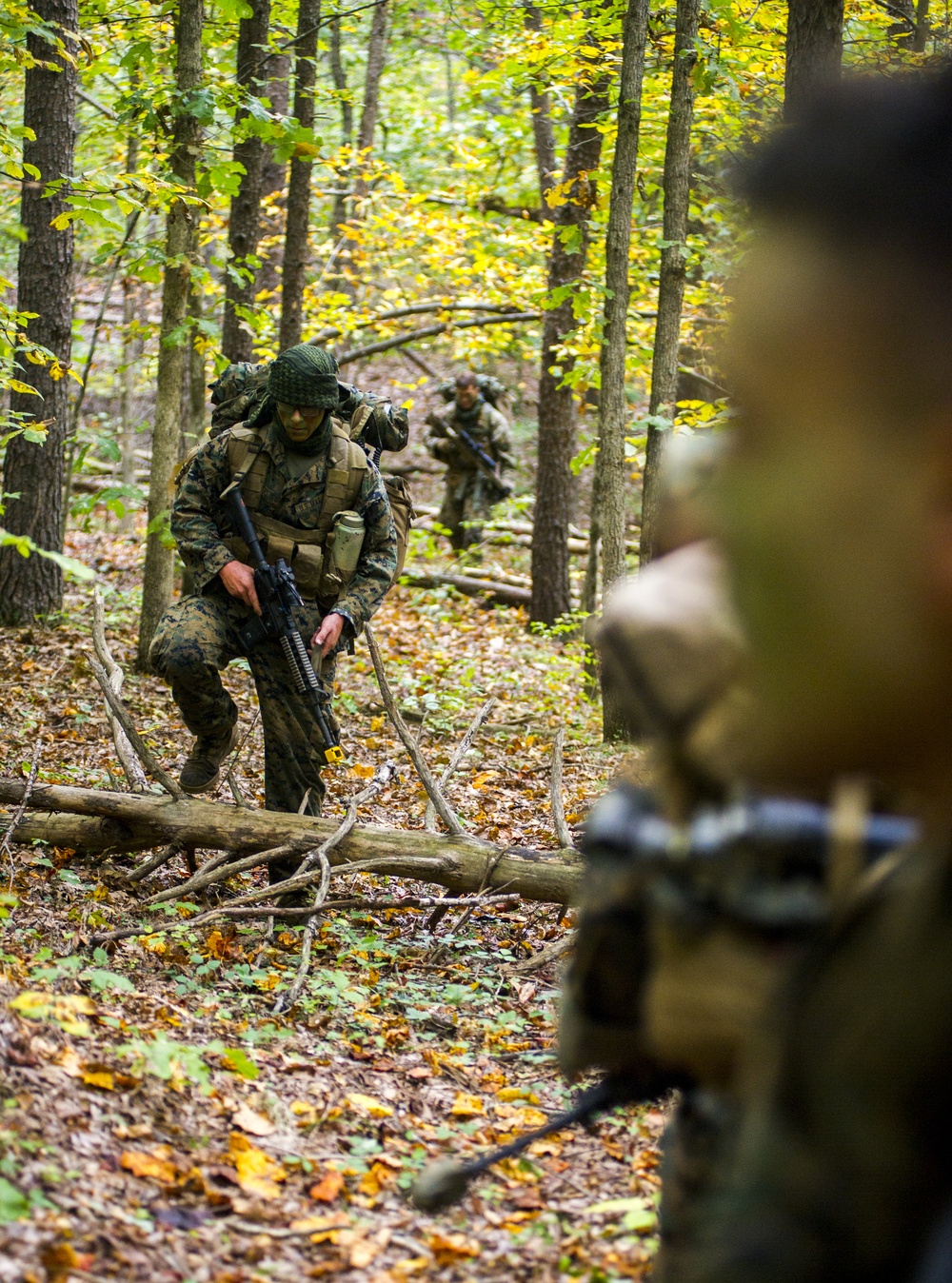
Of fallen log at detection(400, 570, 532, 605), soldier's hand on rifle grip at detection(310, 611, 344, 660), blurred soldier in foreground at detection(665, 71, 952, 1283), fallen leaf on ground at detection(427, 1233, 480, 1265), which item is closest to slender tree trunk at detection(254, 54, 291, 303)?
fallen log at detection(400, 570, 532, 605)

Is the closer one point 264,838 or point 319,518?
point 264,838

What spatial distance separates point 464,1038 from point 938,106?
372 centimetres

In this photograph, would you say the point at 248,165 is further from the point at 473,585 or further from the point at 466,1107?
the point at 466,1107

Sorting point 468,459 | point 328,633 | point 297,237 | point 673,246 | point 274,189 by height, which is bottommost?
point 328,633

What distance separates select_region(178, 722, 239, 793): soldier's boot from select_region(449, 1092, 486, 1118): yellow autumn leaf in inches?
106

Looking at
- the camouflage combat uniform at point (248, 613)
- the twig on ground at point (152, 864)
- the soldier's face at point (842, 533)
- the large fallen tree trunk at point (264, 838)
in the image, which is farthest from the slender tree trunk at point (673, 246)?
the soldier's face at point (842, 533)

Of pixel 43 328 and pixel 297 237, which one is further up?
pixel 297 237

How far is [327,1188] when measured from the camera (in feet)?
9.43

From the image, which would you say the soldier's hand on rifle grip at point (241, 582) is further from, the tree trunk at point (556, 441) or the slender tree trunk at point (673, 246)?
the tree trunk at point (556, 441)

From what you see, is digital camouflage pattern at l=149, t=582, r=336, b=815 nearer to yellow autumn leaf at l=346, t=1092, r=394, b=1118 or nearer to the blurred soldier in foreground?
yellow autumn leaf at l=346, t=1092, r=394, b=1118

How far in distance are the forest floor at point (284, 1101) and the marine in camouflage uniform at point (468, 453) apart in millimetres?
11013

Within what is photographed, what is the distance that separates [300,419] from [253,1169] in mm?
3628

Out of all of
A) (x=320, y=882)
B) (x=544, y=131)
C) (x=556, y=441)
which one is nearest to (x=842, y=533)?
(x=320, y=882)

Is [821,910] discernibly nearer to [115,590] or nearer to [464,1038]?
[464,1038]
